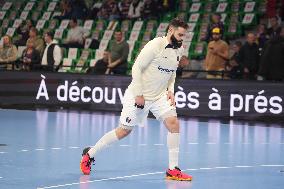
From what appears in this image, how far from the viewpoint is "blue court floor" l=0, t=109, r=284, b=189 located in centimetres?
970

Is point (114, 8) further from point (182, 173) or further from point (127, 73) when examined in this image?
point (182, 173)

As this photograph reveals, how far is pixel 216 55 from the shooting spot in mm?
18344

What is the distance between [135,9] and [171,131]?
14.3 metres

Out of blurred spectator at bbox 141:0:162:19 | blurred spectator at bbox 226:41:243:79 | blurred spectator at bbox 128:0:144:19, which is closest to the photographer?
blurred spectator at bbox 226:41:243:79

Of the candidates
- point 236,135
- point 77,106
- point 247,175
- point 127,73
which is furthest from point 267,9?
point 247,175

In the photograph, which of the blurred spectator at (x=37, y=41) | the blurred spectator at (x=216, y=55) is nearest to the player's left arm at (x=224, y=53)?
the blurred spectator at (x=216, y=55)

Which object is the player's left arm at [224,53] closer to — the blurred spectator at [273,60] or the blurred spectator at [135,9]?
the blurred spectator at [273,60]

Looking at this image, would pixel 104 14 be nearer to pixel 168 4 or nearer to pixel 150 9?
pixel 150 9

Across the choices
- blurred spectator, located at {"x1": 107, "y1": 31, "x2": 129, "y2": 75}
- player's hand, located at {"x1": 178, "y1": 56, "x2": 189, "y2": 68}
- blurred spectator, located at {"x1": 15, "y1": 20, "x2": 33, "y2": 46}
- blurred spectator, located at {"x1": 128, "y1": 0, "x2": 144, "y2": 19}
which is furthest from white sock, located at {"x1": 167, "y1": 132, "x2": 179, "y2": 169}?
blurred spectator, located at {"x1": 15, "y1": 20, "x2": 33, "y2": 46}

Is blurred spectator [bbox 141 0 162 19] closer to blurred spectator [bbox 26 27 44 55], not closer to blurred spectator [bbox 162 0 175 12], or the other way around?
blurred spectator [bbox 162 0 175 12]

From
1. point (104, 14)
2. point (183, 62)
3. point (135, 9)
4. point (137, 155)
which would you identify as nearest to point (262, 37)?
point (183, 62)

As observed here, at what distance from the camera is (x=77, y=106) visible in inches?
758

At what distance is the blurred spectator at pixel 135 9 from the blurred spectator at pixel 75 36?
142 centimetres

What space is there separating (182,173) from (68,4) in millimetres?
16162
